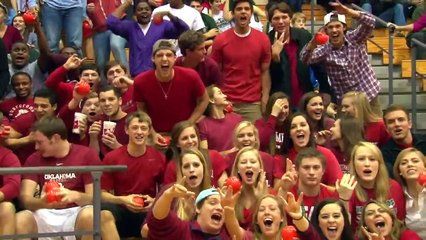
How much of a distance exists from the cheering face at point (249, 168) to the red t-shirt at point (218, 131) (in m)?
1.24

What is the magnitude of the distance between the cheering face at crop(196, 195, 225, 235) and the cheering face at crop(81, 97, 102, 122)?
2441 mm

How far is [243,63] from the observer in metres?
10.5

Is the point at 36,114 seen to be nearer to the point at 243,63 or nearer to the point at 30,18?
the point at 30,18

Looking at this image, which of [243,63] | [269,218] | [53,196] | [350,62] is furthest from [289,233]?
[350,62]

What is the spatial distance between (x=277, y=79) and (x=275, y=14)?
0.68 meters

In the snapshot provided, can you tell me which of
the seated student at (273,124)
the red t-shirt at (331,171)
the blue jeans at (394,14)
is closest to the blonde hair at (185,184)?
the red t-shirt at (331,171)

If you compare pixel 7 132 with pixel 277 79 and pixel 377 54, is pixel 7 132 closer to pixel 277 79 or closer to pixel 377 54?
pixel 277 79

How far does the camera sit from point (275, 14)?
11000 mm

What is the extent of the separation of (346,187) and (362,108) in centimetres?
183

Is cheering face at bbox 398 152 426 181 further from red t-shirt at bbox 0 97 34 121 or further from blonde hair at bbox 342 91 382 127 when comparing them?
red t-shirt at bbox 0 97 34 121

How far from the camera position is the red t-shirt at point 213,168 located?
8.50 meters

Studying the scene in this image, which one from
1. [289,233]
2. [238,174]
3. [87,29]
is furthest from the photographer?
[87,29]

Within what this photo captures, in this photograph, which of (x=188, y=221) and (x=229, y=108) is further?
(x=229, y=108)

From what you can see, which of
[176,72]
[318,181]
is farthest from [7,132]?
[318,181]
